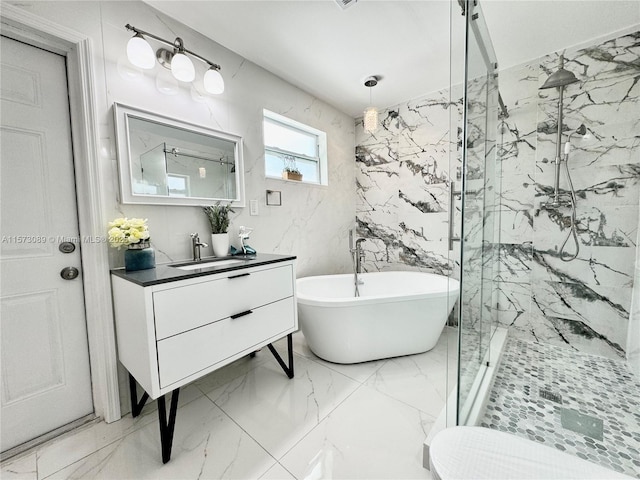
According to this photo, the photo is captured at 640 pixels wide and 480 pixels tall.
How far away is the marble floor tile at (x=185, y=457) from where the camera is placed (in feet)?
3.66

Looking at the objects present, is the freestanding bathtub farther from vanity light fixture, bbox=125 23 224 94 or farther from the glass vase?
vanity light fixture, bbox=125 23 224 94

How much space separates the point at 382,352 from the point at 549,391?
1006mm

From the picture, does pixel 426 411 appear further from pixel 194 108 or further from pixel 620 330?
pixel 194 108

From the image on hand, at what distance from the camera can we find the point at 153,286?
1.08m

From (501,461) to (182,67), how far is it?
2.24 meters

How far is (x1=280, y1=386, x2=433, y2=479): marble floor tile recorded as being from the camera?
1109mm

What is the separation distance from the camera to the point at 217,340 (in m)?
1.30

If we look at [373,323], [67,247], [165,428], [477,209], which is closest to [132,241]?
[67,247]

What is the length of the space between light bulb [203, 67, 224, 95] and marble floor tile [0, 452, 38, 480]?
2.13m

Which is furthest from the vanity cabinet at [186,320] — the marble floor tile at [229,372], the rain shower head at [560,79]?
the rain shower head at [560,79]

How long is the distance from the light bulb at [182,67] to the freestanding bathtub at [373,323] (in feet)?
5.14

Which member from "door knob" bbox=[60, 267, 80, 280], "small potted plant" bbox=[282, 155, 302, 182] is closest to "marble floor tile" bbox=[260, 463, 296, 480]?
"door knob" bbox=[60, 267, 80, 280]

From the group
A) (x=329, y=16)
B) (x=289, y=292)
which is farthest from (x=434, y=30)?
(x=289, y=292)

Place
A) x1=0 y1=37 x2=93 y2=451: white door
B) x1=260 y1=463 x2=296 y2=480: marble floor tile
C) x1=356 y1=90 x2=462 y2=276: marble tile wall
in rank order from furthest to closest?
x1=356 y1=90 x2=462 y2=276: marble tile wall, x1=0 y1=37 x2=93 y2=451: white door, x1=260 y1=463 x2=296 y2=480: marble floor tile
